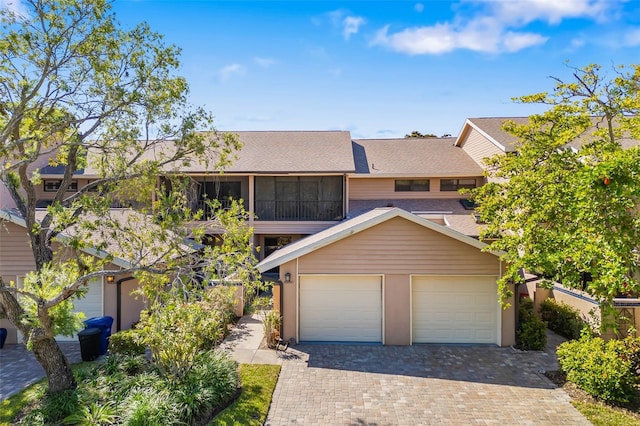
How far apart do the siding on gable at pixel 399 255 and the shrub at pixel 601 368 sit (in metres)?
3.29

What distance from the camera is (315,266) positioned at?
1178cm

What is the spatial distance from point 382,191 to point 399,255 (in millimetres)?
9858

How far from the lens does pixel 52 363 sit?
7.75 metres

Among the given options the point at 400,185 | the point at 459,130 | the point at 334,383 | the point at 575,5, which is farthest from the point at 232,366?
the point at 459,130

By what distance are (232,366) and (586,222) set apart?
8184 millimetres

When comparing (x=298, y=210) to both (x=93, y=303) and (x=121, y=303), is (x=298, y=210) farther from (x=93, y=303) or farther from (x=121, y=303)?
(x=93, y=303)

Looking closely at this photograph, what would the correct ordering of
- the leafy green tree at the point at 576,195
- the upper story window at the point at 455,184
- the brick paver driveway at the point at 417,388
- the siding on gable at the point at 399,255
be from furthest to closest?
the upper story window at the point at 455,184, the siding on gable at the point at 399,255, the brick paver driveway at the point at 417,388, the leafy green tree at the point at 576,195

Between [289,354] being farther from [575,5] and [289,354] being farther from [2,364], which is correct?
[575,5]

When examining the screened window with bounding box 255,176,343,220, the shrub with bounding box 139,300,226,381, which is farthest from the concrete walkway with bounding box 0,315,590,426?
the screened window with bounding box 255,176,343,220

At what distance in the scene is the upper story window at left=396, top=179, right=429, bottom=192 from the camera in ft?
68.9

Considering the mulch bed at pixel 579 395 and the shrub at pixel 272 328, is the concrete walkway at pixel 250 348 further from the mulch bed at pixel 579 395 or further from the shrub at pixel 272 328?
the mulch bed at pixel 579 395

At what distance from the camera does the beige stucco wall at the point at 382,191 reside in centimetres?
2089

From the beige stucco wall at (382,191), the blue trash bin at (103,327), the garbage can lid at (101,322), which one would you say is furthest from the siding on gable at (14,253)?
the beige stucco wall at (382,191)

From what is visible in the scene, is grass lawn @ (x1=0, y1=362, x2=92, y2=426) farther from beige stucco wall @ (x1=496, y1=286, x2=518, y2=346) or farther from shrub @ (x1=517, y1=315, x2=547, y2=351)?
shrub @ (x1=517, y1=315, x2=547, y2=351)
